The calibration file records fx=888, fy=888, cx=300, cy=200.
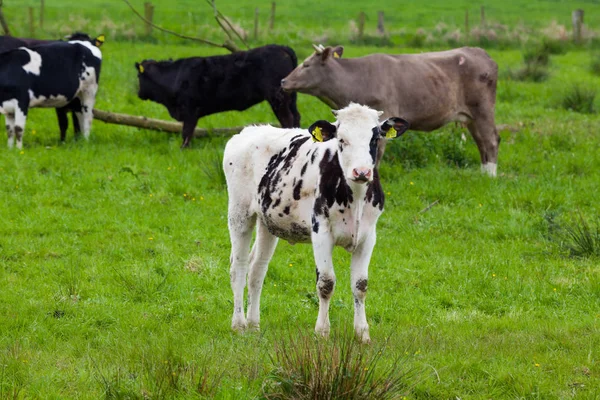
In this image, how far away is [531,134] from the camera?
15531 mm

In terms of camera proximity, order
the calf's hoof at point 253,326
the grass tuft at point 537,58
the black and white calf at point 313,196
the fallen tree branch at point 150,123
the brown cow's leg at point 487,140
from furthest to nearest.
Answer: the grass tuft at point 537,58, the fallen tree branch at point 150,123, the brown cow's leg at point 487,140, the calf's hoof at point 253,326, the black and white calf at point 313,196

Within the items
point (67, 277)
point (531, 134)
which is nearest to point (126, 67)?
point (531, 134)

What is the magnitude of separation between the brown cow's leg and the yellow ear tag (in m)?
7.34

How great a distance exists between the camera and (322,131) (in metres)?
6.69

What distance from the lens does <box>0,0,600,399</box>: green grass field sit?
19.7 ft

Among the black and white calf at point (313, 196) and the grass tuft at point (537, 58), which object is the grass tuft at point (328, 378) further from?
the grass tuft at point (537, 58)

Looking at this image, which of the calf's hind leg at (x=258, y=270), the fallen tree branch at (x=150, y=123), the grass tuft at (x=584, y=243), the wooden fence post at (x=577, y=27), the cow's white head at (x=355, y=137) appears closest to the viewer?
the cow's white head at (x=355, y=137)

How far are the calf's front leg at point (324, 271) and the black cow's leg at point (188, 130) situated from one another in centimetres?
869

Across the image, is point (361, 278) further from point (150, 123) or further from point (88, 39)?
point (88, 39)

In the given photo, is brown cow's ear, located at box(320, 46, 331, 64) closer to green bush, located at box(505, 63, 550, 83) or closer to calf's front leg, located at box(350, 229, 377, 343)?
calf's front leg, located at box(350, 229, 377, 343)

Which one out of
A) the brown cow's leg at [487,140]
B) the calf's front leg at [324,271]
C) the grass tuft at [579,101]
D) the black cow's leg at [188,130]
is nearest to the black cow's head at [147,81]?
the black cow's leg at [188,130]

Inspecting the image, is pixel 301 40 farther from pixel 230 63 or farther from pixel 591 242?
pixel 591 242

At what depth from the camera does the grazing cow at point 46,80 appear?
47.5 feet

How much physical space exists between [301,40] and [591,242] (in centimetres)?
2219
